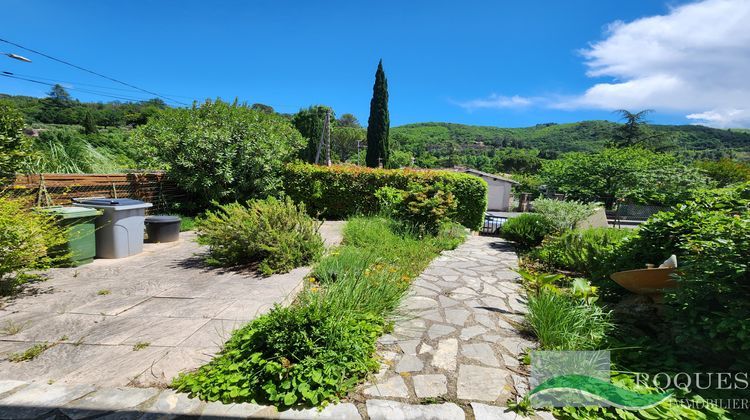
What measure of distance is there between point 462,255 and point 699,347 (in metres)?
3.98

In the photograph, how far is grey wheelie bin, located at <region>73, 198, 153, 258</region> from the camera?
15.9 ft

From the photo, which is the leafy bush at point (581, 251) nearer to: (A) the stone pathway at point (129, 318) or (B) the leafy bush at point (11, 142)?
(A) the stone pathway at point (129, 318)

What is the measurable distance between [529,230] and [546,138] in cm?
8438

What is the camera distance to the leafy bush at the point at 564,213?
6512 millimetres

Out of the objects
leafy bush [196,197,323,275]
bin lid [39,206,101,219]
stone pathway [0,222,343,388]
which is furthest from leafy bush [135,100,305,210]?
leafy bush [196,197,323,275]

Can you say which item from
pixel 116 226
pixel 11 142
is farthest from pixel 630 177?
pixel 11 142

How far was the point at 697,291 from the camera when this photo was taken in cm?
215

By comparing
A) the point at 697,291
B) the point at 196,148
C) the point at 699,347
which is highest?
the point at 196,148

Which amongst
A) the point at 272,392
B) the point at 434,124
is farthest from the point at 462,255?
the point at 434,124

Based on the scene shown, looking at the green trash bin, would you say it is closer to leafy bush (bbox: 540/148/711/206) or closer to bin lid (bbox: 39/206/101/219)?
bin lid (bbox: 39/206/101/219)

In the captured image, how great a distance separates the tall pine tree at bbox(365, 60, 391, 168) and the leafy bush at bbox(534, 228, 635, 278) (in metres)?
17.3

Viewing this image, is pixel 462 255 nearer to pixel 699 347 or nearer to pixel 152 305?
pixel 699 347

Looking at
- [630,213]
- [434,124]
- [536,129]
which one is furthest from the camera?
[434,124]

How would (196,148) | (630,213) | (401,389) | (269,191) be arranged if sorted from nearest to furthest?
(401,389) → (196,148) → (269,191) → (630,213)
